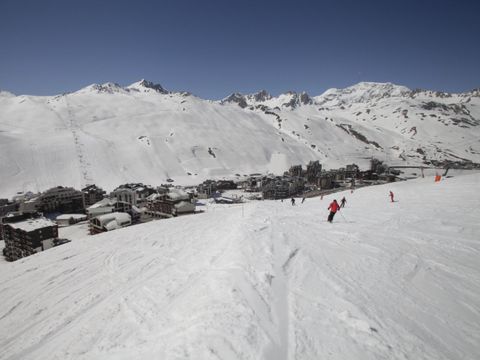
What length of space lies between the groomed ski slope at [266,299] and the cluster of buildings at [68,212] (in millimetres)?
30934

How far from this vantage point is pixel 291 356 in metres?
3.60

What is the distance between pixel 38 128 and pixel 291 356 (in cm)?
17316

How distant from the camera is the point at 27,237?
35906 mm

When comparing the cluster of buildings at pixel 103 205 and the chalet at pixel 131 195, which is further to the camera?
the chalet at pixel 131 195

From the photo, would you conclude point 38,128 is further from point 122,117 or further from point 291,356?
point 291,356

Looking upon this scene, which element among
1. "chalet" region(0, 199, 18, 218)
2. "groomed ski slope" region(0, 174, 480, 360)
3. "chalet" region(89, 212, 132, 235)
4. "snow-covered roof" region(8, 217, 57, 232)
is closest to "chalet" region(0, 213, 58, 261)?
"snow-covered roof" region(8, 217, 57, 232)

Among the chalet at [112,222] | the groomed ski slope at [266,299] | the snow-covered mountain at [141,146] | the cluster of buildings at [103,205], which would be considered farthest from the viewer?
the snow-covered mountain at [141,146]

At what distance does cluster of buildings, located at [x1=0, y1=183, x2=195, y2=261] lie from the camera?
36.7 meters

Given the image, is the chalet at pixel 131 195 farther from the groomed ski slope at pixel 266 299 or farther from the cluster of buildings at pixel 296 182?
the groomed ski slope at pixel 266 299

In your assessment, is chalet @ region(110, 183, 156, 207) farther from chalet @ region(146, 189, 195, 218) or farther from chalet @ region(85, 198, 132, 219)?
chalet @ region(146, 189, 195, 218)

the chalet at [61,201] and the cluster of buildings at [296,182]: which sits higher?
the chalet at [61,201]

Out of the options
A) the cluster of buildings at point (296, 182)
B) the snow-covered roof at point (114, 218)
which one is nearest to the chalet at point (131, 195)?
the snow-covered roof at point (114, 218)

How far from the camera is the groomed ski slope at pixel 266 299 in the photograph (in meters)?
3.90

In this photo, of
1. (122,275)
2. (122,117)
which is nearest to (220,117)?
(122,117)
